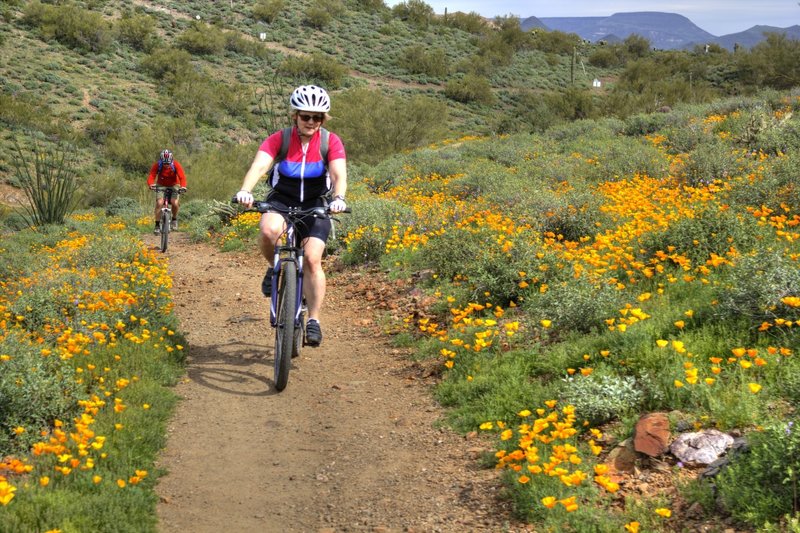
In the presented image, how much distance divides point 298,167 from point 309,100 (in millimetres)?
559

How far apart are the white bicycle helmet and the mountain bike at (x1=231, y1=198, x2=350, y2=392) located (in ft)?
2.72

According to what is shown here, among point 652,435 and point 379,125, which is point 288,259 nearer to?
point 652,435

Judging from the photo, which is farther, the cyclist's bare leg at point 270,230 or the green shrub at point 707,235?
the green shrub at point 707,235

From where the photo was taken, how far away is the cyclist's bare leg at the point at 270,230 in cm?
580

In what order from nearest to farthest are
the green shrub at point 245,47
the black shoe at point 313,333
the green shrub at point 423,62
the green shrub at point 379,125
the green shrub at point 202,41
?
the black shoe at point 313,333, the green shrub at point 379,125, the green shrub at point 202,41, the green shrub at point 245,47, the green shrub at point 423,62

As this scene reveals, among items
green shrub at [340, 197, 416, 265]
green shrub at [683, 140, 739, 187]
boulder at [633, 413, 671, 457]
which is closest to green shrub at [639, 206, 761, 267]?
boulder at [633, 413, 671, 457]

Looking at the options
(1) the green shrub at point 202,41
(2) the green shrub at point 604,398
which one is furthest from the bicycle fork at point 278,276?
(1) the green shrub at point 202,41

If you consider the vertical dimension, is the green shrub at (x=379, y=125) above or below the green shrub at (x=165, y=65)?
below

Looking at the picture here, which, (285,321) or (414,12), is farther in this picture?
(414,12)

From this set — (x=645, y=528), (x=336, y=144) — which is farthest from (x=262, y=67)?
(x=645, y=528)

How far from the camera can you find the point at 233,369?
6.32 m

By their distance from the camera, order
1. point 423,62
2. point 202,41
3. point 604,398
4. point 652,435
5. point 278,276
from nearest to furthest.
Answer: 1. point 652,435
2. point 604,398
3. point 278,276
4. point 202,41
5. point 423,62

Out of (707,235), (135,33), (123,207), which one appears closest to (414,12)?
(135,33)

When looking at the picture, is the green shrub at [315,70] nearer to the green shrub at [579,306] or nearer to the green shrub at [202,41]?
the green shrub at [202,41]
